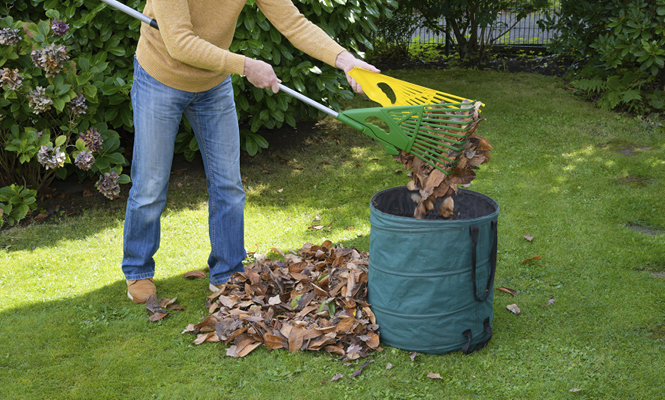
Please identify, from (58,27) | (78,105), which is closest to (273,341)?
(78,105)

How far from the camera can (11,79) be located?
12.9 feet

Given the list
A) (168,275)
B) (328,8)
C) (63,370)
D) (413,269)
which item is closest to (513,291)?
(413,269)

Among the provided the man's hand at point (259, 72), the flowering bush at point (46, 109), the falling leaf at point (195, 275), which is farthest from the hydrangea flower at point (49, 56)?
the man's hand at point (259, 72)

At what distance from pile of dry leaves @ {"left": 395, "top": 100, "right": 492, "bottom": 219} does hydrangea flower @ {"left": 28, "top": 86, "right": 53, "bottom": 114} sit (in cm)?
253

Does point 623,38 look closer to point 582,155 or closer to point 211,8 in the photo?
point 582,155

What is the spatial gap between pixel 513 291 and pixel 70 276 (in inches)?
101

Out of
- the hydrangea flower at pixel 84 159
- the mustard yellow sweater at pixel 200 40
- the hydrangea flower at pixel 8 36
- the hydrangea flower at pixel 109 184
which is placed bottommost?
the hydrangea flower at pixel 109 184

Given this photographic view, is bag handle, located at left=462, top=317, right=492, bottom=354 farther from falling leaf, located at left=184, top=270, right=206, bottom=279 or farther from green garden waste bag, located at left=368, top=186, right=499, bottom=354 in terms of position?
falling leaf, located at left=184, top=270, right=206, bottom=279

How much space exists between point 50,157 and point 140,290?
136 cm

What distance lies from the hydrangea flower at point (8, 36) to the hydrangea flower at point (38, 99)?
34cm

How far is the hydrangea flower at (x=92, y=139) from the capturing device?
164 inches

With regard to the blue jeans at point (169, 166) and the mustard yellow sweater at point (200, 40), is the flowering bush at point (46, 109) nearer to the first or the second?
the blue jeans at point (169, 166)

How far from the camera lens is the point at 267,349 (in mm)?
2805

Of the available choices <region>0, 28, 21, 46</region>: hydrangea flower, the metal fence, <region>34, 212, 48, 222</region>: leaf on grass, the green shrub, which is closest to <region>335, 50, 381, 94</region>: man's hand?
<region>0, 28, 21, 46</region>: hydrangea flower
